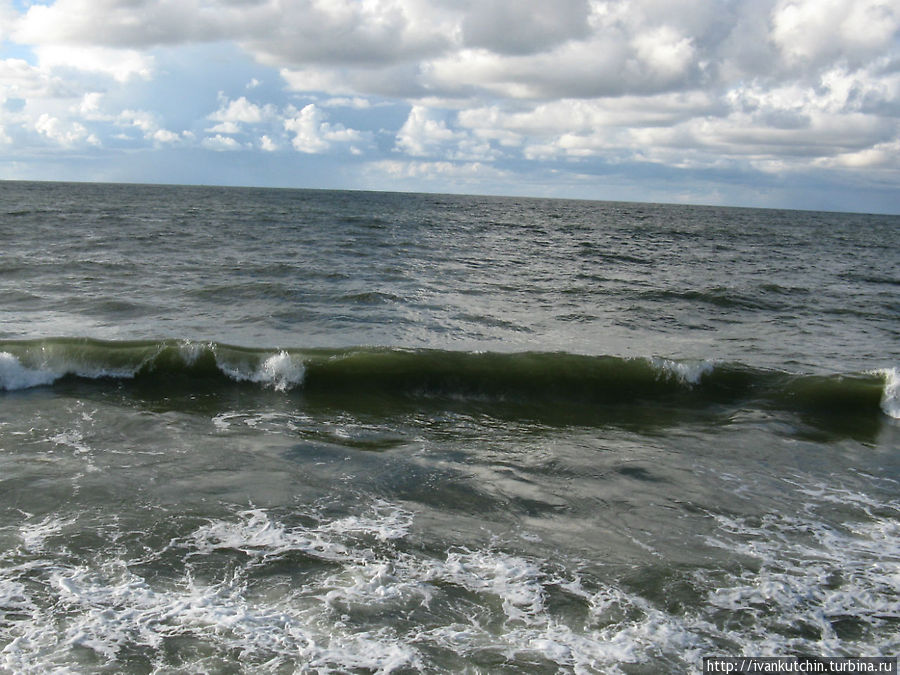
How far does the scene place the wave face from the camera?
12.1 metres

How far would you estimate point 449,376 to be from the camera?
12648mm

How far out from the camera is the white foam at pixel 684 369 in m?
12.9

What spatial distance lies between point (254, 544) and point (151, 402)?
5.82 metres

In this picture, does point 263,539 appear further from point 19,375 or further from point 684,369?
point 684,369

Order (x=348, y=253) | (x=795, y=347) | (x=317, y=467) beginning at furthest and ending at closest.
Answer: (x=348, y=253) → (x=795, y=347) → (x=317, y=467)

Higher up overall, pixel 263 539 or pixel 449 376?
pixel 449 376

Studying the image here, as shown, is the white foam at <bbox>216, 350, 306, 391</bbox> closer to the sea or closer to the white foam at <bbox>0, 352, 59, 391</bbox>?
the sea

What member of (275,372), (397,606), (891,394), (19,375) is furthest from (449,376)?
(891,394)

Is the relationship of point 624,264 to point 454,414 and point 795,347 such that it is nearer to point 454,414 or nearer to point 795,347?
point 795,347

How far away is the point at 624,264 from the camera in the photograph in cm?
3128

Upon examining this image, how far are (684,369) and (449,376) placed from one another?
488 cm

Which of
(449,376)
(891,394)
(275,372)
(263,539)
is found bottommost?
(263,539)

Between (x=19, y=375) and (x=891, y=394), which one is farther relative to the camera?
(x=891, y=394)

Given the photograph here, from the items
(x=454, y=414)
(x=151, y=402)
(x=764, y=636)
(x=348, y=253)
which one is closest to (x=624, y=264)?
(x=348, y=253)
